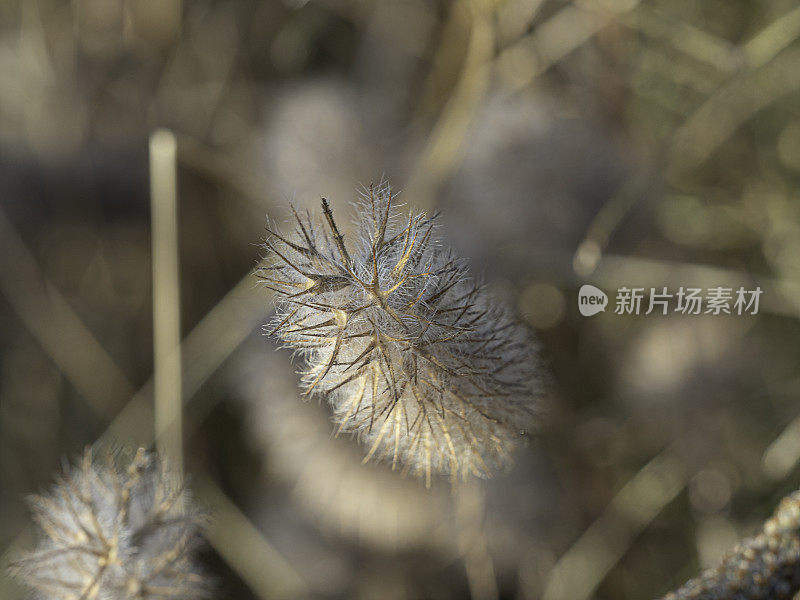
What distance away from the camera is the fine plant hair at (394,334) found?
457 mm

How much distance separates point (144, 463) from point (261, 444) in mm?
398

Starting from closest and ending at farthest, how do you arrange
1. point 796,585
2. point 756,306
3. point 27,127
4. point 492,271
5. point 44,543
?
point 796,585
point 44,543
point 492,271
point 756,306
point 27,127

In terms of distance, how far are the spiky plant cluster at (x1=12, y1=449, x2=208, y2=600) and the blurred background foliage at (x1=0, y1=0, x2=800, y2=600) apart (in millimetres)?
217

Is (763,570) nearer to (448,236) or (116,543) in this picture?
(448,236)

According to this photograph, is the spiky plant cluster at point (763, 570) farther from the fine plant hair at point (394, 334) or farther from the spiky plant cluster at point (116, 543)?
the spiky plant cluster at point (116, 543)

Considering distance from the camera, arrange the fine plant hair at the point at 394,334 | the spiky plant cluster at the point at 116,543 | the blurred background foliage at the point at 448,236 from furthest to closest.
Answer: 1. the blurred background foliage at the point at 448,236
2. the spiky plant cluster at the point at 116,543
3. the fine plant hair at the point at 394,334

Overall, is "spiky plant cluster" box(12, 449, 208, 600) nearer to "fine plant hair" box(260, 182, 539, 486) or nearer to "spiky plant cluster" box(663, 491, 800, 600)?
"fine plant hair" box(260, 182, 539, 486)

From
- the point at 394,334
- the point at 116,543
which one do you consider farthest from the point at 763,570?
the point at 116,543

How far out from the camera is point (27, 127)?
1.08m

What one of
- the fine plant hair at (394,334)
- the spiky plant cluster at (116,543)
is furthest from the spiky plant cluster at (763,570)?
the spiky plant cluster at (116,543)

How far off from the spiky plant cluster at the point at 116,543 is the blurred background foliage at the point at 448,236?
0.22 meters

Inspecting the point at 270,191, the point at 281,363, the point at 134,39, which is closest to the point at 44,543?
the point at 281,363

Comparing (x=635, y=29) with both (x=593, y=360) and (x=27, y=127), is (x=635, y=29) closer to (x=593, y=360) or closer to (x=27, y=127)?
(x=593, y=360)

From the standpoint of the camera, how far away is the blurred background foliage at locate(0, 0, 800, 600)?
896mm
